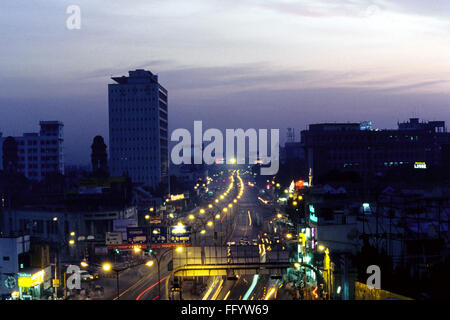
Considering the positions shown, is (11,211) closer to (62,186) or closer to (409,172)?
(62,186)

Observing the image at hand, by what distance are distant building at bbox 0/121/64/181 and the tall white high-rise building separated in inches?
638

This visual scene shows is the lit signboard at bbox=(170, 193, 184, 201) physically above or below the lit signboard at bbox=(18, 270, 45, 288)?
above

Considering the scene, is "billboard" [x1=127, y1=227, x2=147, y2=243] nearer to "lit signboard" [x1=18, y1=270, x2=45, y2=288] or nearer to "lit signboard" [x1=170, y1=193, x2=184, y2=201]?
"lit signboard" [x1=18, y1=270, x2=45, y2=288]

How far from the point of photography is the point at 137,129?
10756 centimetres

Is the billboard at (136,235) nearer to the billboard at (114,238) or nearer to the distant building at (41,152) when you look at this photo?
the billboard at (114,238)

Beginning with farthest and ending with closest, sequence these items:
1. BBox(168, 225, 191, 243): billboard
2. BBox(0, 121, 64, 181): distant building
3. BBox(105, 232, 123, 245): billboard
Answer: BBox(0, 121, 64, 181): distant building, BBox(105, 232, 123, 245): billboard, BBox(168, 225, 191, 243): billboard

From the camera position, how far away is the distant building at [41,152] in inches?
4491

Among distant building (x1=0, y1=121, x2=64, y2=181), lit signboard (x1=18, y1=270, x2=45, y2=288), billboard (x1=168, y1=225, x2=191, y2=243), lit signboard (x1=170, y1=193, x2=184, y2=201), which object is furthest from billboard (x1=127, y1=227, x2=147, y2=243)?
distant building (x1=0, y1=121, x2=64, y2=181)

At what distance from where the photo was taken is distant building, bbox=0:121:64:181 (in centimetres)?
11406

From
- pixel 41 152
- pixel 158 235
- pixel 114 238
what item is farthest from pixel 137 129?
pixel 158 235

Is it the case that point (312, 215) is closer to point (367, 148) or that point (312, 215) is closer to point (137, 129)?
point (367, 148)

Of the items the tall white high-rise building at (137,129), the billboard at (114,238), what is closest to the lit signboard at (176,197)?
the tall white high-rise building at (137,129)

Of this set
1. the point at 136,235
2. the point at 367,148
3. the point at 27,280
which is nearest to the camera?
the point at 27,280

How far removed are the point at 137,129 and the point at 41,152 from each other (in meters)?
24.6
